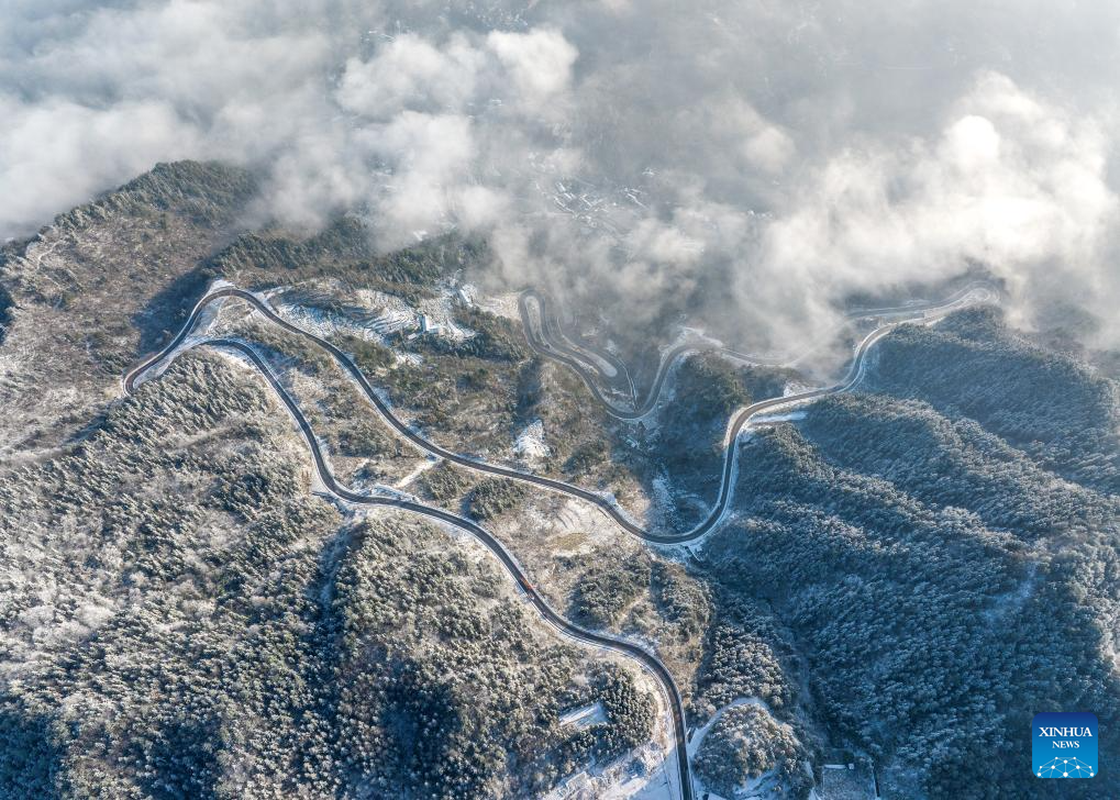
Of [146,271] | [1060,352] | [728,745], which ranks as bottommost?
[728,745]

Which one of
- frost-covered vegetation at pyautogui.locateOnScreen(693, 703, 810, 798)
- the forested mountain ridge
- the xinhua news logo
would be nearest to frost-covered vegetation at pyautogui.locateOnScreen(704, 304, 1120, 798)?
the forested mountain ridge

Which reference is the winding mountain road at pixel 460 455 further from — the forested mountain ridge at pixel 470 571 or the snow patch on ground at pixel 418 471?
the forested mountain ridge at pixel 470 571

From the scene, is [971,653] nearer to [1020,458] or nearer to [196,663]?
[1020,458]

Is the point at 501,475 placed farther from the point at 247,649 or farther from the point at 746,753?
the point at 746,753

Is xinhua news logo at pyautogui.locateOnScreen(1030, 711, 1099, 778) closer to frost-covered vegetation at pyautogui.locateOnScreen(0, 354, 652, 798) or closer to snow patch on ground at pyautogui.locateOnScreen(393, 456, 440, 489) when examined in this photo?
frost-covered vegetation at pyautogui.locateOnScreen(0, 354, 652, 798)

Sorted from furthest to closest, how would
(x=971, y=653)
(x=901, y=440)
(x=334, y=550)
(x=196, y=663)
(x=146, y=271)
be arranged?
(x=146, y=271) → (x=901, y=440) → (x=334, y=550) → (x=971, y=653) → (x=196, y=663)

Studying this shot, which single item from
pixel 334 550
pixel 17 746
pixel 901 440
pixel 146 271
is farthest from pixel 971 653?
pixel 146 271

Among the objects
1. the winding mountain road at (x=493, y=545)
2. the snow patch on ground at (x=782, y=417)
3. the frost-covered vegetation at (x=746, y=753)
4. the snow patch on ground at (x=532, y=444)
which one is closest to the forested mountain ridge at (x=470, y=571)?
the frost-covered vegetation at (x=746, y=753)

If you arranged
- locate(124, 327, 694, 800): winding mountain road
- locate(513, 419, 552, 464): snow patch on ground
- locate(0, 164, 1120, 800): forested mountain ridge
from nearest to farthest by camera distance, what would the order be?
locate(0, 164, 1120, 800): forested mountain ridge, locate(124, 327, 694, 800): winding mountain road, locate(513, 419, 552, 464): snow patch on ground

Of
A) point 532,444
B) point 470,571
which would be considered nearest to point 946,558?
point 532,444
